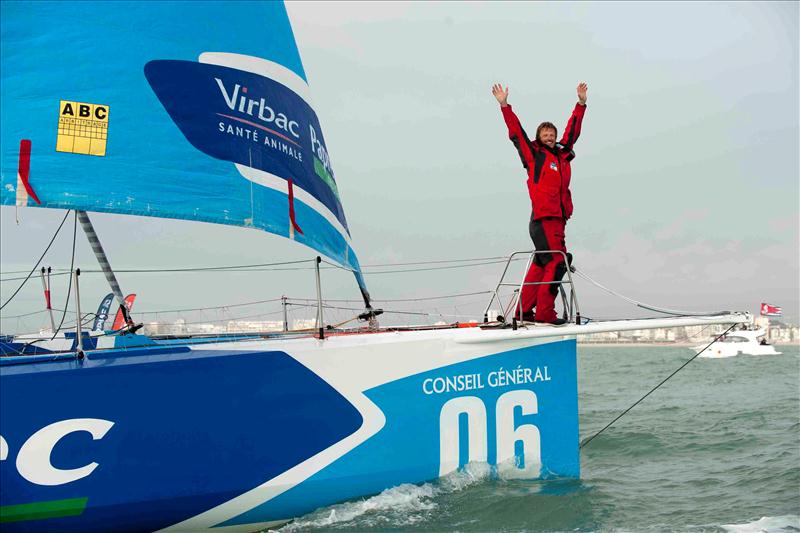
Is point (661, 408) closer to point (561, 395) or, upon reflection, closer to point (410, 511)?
point (561, 395)

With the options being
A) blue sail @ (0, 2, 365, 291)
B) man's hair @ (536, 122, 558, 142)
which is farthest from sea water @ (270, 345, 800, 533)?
man's hair @ (536, 122, 558, 142)

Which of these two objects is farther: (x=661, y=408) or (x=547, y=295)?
(x=661, y=408)

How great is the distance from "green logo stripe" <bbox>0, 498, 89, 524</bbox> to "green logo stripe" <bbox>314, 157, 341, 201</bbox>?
115 inches

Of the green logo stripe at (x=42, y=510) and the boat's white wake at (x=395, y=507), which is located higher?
the green logo stripe at (x=42, y=510)

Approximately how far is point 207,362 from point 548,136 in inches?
126

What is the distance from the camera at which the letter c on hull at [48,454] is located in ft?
13.0

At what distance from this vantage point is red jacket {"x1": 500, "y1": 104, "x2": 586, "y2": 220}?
220 inches

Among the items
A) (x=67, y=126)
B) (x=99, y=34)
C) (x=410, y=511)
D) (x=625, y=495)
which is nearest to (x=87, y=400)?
(x=67, y=126)

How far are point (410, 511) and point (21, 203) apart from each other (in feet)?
10.2

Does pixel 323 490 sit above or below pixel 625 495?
above

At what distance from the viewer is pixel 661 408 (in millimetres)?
11922

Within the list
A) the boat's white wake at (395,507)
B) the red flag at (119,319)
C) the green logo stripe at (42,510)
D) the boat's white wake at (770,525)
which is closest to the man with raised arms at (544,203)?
the boat's white wake at (395,507)

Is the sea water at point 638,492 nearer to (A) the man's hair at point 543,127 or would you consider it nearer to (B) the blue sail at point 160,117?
(B) the blue sail at point 160,117

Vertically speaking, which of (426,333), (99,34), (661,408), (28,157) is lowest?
(661,408)
